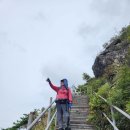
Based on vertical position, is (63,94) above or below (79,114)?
above

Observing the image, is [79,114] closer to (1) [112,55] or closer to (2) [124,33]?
(1) [112,55]

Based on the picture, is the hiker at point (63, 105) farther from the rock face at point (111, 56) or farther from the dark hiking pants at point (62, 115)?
the rock face at point (111, 56)

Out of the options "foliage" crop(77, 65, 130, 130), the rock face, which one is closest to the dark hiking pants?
"foliage" crop(77, 65, 130, 130)

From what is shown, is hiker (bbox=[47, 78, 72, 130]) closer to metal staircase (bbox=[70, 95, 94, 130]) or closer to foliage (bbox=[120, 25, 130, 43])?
metal staircase (bbox=[70, 95, 94, 130])

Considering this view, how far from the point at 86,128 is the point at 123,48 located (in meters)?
7.47

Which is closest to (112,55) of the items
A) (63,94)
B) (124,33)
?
(124,33)

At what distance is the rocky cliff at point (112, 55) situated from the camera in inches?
649

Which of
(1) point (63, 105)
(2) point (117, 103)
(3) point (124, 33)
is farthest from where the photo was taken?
(3) point (124, 33)

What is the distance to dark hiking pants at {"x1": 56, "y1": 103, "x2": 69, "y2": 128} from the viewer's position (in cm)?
920

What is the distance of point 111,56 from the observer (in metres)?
17.5

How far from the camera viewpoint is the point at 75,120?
1155 cm

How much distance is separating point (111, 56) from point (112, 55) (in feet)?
0.24

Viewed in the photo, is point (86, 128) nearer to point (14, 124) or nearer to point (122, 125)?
point (122, 125)

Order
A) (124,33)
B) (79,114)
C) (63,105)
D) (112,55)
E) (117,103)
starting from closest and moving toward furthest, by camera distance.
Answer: (117,103)
(63,105)
(79,114)
(112,55)
(124,33)
